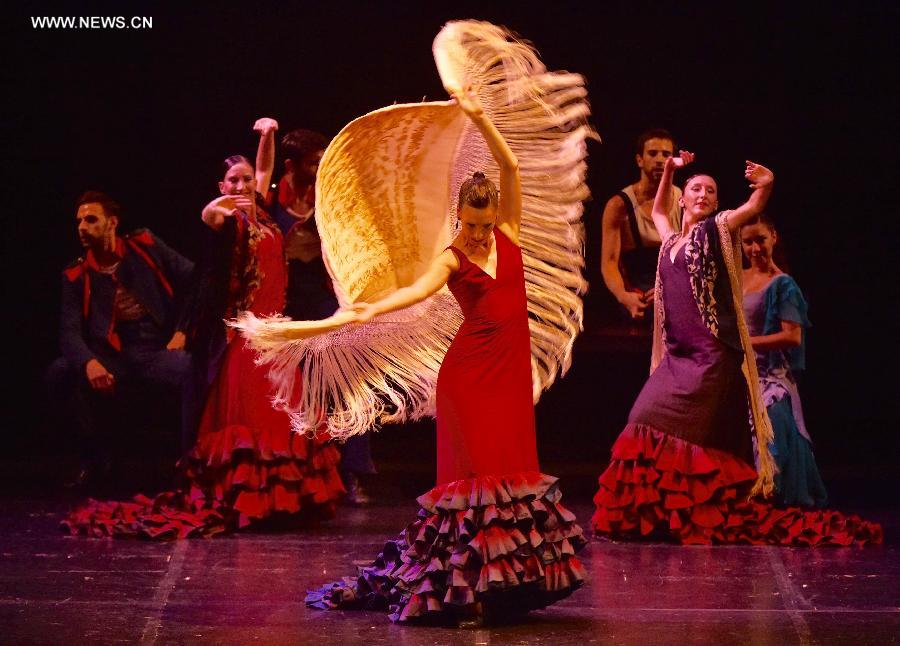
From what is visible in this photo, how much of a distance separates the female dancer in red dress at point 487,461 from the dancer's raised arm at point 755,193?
4.14 feet

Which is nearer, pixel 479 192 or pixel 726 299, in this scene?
pixel 479 192

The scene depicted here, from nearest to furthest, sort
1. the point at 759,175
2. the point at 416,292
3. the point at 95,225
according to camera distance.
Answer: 1. the point at 416,292
2. the point at 759,175
3. the point at 95,225

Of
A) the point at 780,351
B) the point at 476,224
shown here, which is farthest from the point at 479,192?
the point at 780,351

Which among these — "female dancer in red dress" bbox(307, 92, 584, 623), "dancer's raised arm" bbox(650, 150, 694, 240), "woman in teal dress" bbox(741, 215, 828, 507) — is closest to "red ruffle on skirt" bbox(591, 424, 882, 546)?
"woman in teal dress" bbox(741, 215, 828, 507)

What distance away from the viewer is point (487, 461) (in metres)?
4.14

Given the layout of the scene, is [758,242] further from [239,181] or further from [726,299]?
[239,181]

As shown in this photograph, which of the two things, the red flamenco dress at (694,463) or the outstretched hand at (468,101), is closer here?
the outstretched hand at (468,101)

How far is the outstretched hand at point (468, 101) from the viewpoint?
4.00 meters

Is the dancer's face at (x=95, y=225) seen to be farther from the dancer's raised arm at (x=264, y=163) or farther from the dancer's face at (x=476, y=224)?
the dancer's face at (x=476, y=224)

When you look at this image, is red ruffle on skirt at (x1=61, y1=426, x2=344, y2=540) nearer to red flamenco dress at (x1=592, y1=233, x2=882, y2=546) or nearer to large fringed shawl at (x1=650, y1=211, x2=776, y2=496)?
red flamenco dress at (x1=592, y1=233, x2=882, y2=546)

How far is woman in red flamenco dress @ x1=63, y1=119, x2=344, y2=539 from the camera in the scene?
5.66 meters

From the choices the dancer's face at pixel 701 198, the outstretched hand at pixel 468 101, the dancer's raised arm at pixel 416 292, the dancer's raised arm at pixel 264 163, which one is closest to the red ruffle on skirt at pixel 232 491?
the dancer's raised arm at pixel 264 163

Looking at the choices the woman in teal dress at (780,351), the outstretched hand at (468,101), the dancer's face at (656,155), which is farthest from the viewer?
the dancer's face at (656,155)

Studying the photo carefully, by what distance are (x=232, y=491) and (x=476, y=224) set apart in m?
2.05
